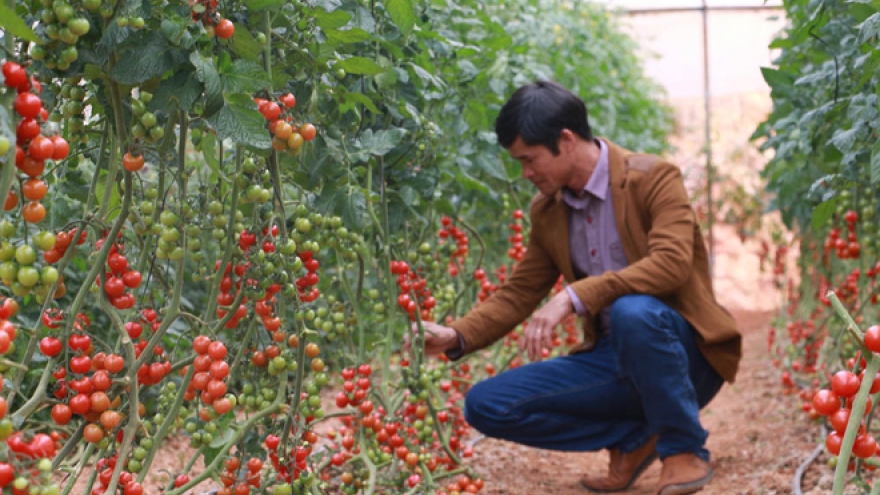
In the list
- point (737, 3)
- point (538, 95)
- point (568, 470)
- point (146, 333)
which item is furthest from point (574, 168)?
point (737, 3)

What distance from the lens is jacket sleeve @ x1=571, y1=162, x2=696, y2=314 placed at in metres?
2.40

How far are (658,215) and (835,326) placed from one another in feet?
4.08

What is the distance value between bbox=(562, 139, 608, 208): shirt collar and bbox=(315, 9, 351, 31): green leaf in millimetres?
1277

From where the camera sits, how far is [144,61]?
1.27 metres

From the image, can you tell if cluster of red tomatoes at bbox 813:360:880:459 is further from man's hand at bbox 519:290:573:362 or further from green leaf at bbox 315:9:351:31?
man's hand at bbox 519:290:573:362

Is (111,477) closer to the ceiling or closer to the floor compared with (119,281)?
closer to the floor

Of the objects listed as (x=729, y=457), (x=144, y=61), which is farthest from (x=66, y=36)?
(x=729, y=457)

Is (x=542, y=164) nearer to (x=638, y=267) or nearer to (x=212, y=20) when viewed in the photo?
(x=638, y=267)

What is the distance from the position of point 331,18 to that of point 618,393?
1.53 metres

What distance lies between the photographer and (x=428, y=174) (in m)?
2.24

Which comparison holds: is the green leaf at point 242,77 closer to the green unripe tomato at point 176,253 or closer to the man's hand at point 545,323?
the green unripe tomato at point 176,253

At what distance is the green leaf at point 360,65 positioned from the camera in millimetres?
1609

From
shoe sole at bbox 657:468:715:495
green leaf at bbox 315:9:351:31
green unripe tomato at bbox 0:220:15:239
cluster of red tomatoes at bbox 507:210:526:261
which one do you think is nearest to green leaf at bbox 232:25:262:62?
green leaf at bbox 315:9:351:31

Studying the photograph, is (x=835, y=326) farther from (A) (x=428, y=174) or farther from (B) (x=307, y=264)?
(B) (x=307, y=264)
